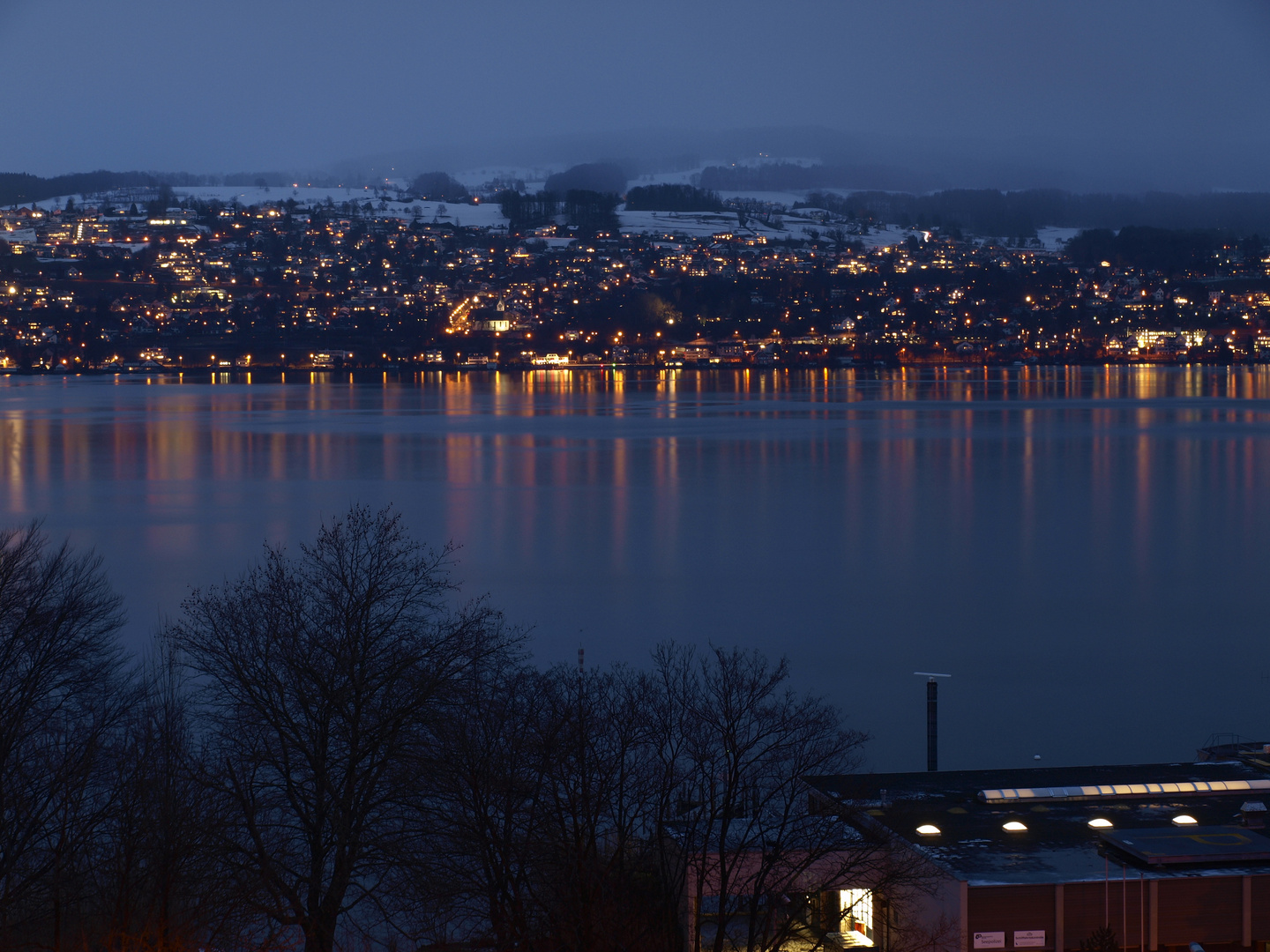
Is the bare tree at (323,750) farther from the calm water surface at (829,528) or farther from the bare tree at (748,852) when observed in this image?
the calm water surface at (829,528)

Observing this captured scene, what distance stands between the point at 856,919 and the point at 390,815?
73.3 inches

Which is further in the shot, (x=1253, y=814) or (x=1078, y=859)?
(x=1253, y=814)

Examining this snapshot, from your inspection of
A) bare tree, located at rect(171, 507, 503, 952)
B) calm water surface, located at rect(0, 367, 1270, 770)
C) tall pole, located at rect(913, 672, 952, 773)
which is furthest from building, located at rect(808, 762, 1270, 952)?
bare tree, located at rect(171, 507, 503, 952)

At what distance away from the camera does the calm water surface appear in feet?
28.4

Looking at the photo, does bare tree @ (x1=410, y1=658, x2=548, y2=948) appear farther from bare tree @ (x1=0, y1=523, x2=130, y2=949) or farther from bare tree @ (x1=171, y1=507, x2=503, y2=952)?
bare tree @ (x1=0, y1=523, x2=130, y2=949)

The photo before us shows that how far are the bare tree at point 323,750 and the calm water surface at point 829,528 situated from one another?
282 cm

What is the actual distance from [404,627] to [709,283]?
71.5 m

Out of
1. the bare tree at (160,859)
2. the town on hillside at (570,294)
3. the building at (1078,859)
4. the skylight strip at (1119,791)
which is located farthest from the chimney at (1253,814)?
the town on hillside at (570,294)

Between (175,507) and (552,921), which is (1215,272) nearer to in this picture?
(175,507)

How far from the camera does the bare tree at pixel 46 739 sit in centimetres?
475

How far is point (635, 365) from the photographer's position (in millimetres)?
63469

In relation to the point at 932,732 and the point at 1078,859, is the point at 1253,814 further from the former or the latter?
the point at 932,732

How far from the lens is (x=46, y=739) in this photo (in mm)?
5961

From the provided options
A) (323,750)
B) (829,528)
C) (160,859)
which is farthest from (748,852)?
(829,528)
